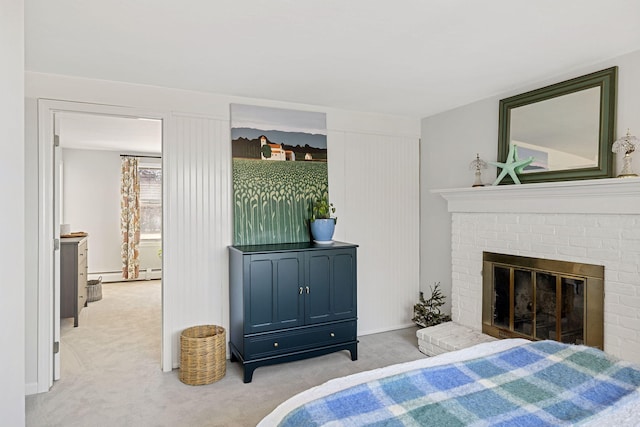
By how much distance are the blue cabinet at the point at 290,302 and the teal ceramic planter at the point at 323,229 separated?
0.18m

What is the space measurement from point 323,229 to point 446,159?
1.58 meters

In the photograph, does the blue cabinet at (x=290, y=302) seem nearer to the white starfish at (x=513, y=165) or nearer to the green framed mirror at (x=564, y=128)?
the white starfish at (x=513, y=165)

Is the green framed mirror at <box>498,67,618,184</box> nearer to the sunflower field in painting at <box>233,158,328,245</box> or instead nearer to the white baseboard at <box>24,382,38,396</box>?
the sunflower field in painting at <box>233,158,328,245</box>

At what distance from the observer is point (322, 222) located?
3.73 metres

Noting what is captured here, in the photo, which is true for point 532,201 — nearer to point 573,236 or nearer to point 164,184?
point 573,236

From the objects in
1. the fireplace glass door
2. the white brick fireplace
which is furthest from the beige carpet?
the white brick fireplace

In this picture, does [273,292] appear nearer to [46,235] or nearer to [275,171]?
[275,171]

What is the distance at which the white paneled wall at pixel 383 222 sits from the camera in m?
4.22

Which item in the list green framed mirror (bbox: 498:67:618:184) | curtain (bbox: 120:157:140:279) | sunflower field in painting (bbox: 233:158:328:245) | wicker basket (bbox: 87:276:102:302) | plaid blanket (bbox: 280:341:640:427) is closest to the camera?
plaid blanket (bbox: 280:341:640:427)

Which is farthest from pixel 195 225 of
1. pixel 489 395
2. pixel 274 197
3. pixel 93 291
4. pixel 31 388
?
pixel 93 291

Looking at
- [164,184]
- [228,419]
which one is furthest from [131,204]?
[228,419]

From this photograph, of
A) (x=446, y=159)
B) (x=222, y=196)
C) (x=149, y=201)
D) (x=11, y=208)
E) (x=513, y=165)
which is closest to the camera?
(x=11, y=208)

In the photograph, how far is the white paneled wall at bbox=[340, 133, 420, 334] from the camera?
4219mm

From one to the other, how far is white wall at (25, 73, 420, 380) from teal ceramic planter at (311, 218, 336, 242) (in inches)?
15.0
